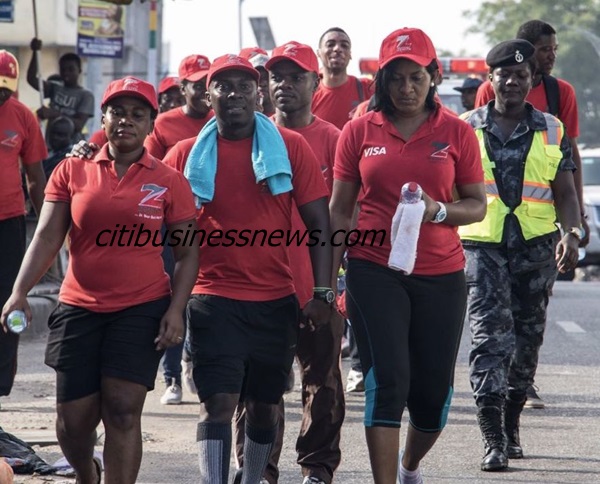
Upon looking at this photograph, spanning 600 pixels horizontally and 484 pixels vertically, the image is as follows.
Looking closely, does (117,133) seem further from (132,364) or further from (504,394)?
(504,394)

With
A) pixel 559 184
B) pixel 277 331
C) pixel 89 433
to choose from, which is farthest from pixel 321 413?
pixel 559 184

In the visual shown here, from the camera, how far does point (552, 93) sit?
30.8ft

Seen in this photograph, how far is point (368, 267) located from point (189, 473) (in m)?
1.75

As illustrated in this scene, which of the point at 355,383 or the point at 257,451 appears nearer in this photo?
the point at 257,451

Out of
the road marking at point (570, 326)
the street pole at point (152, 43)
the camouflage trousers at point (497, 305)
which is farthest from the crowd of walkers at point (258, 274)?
the street pole at point (152, 43)

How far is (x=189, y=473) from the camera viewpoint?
797 centimetres

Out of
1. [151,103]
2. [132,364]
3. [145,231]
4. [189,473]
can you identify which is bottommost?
[189,473]

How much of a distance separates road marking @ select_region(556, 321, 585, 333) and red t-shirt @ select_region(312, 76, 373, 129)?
16.9ft

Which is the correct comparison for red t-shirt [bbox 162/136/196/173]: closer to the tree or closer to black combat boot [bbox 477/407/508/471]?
black combat boot [bbox 477/407/508/471]

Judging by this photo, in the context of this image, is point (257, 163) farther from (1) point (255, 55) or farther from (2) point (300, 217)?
(1) point (255, 55)

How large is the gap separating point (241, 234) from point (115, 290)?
Result: 0.60 m

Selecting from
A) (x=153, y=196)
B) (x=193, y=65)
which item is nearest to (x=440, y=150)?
(x=153, y=196)

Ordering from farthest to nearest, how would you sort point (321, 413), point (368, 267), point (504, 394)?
point (504, 394) → point (321, 413) → point (368, 267)

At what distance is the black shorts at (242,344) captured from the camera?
658 cm
